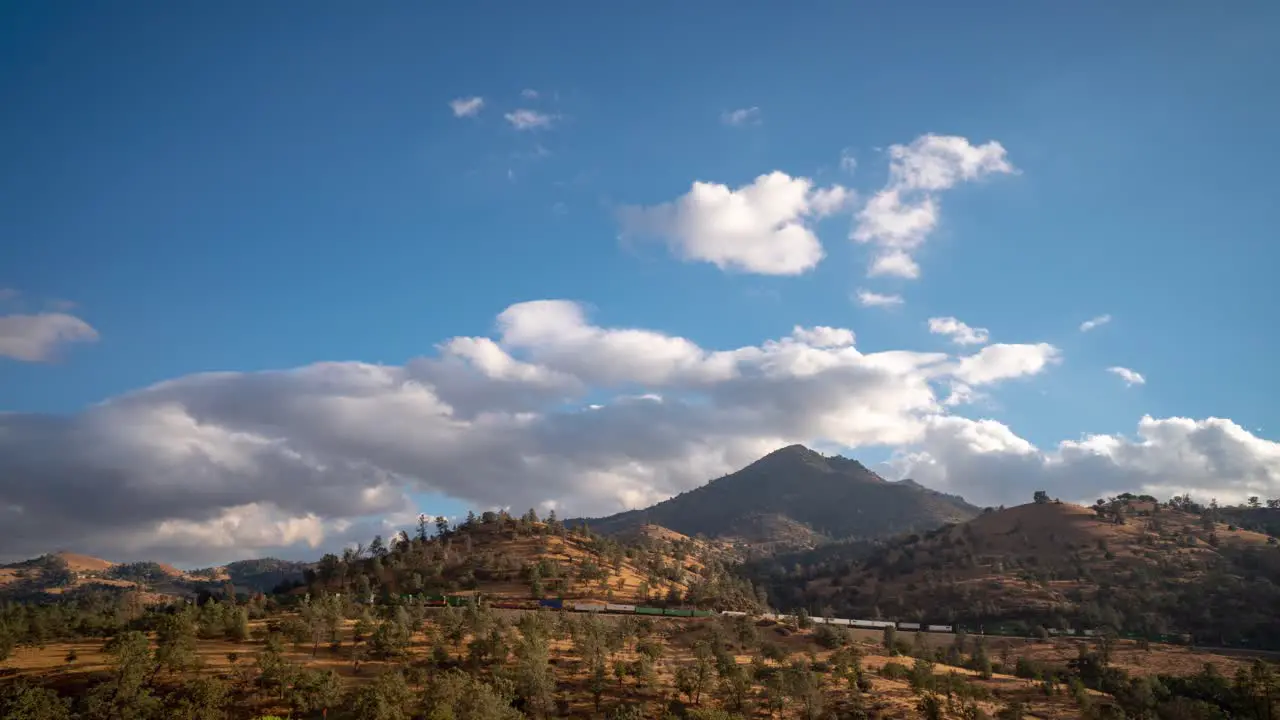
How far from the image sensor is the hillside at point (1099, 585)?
136500 millimetres

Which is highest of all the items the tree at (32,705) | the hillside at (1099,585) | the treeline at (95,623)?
the treeline at (95,623)

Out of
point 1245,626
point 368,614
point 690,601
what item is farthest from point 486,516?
point 1245,626

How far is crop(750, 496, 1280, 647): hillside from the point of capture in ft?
448

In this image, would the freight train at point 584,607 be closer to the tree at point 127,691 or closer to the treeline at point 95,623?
the treeline at point 95,623

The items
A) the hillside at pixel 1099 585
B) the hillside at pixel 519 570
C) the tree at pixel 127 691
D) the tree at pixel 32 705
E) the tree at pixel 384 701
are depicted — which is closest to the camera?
the tree at pixel 32 705

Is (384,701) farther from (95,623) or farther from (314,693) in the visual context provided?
(95,623)

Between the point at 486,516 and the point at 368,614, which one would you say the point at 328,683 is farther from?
the point at 486,516

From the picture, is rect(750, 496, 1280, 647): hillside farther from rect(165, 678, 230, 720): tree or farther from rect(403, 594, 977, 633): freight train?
rect(165, 678, 230, 720): tree

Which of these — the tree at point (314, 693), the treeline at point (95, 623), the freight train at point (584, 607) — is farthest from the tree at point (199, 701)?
the freight train at point (584, 607)

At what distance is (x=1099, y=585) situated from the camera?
15762 centimetres

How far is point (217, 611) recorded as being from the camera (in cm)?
8462

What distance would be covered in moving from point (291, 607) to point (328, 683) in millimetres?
56797

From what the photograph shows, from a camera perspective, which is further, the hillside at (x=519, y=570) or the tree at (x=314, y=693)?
the hillside at (x=519, y=570)

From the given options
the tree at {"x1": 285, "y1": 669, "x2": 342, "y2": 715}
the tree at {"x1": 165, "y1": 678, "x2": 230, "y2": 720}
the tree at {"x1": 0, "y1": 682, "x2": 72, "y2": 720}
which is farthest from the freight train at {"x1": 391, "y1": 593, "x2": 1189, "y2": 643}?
the tree at {"x1": 0, "y1": 682, "x2": 72, "y2": 720}
